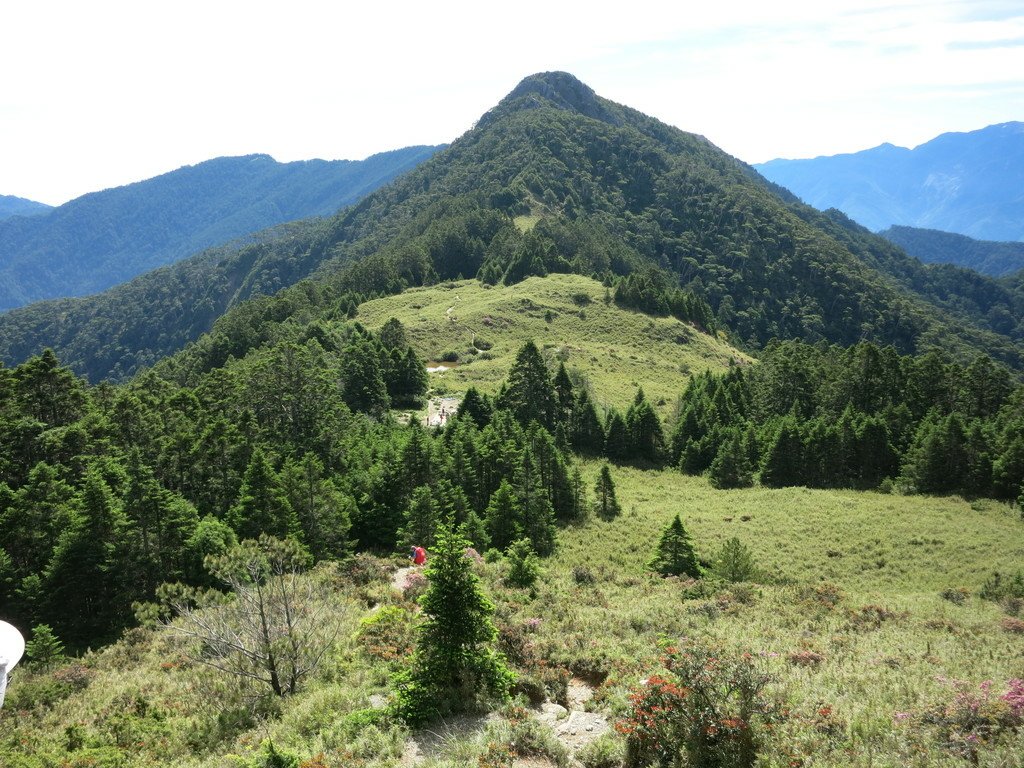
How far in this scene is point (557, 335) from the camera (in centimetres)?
11819

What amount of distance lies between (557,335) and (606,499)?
6610cm

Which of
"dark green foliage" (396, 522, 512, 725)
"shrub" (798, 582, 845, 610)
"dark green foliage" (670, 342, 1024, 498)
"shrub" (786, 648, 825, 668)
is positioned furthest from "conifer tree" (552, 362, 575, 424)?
"dark green foliage" (396, 522, 512, 725)

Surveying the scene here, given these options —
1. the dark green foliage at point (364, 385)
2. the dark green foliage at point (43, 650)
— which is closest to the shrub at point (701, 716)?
the dark green foliage at point (43, 650)

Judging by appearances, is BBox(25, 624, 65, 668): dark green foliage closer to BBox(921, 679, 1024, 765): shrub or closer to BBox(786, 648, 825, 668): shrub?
BBox(786, 648, 825, 668): shrub

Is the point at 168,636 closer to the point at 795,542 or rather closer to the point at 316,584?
the point at 316,584

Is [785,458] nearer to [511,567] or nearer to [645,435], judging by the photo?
[645,435]

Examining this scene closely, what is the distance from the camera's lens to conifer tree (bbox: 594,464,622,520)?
5472 centimetres

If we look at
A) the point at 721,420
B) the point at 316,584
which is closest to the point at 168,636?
the point at 316,584

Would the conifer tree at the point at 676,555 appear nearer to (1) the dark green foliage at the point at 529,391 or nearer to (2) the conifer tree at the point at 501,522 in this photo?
(2) the conifer tree at the point at 501,522

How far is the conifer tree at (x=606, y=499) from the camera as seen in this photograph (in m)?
54.7

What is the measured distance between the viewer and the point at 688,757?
11766 mm

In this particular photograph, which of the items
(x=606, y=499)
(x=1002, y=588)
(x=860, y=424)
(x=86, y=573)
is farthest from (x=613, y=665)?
(x=860, y=424)

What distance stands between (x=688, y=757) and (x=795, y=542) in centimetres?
3935

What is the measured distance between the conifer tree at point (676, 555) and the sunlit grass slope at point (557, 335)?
164 ft
